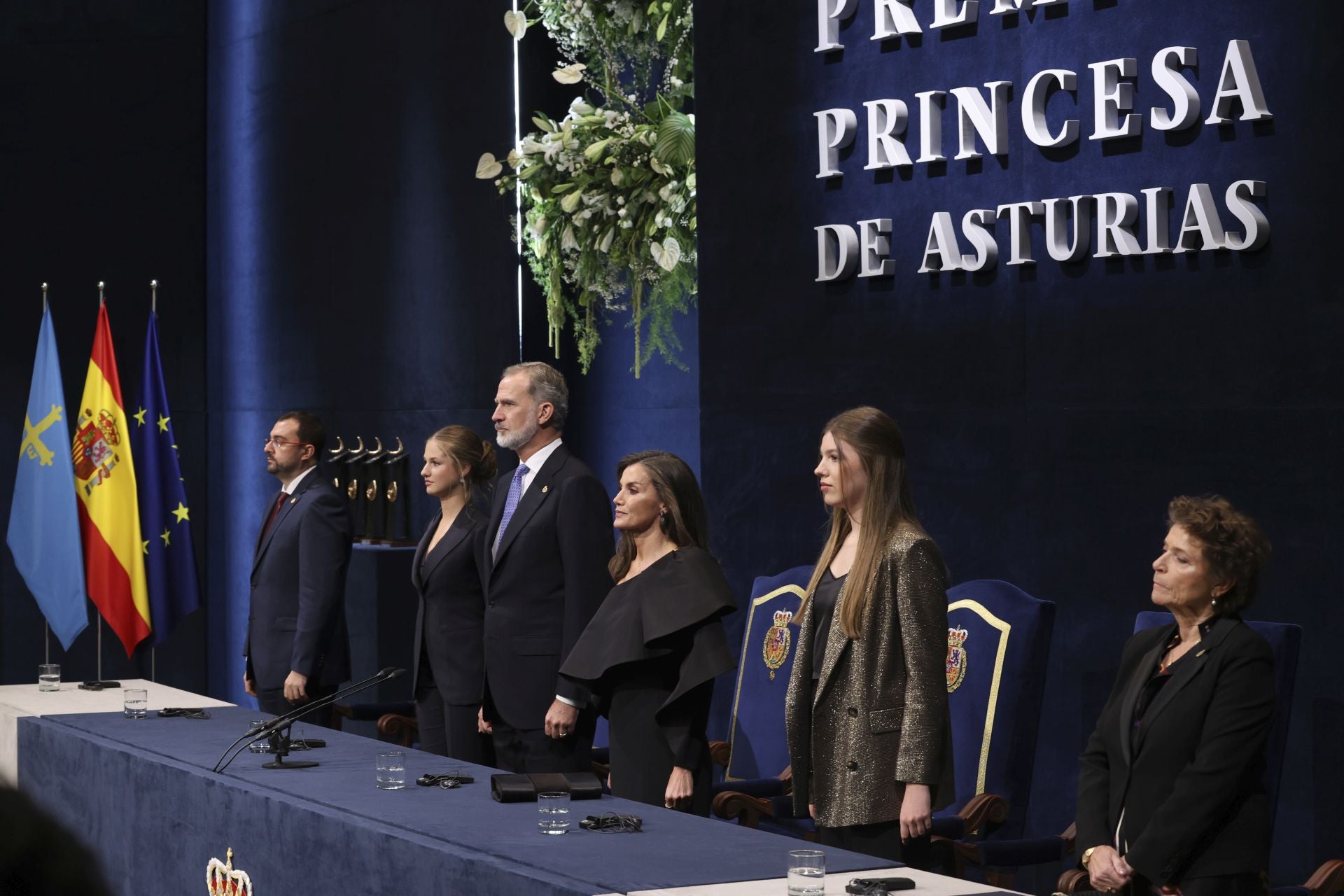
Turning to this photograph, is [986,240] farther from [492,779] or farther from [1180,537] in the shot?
[492,779]

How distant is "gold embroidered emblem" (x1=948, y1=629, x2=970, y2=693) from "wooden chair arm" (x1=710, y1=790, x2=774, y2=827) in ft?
1.64

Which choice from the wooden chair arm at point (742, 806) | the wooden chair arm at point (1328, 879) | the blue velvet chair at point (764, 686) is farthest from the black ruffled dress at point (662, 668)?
the wooden chair arm at point (1328, 879)

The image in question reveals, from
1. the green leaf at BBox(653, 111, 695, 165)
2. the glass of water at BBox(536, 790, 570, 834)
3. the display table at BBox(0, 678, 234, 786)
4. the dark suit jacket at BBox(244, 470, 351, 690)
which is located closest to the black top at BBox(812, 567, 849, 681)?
the glass of water at BBox(536, 790, 570, 834)

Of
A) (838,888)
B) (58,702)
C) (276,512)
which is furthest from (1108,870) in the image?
(276,512)

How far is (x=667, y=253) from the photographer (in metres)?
5.91

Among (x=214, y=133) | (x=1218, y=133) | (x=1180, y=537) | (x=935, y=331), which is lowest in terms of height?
(x=1180, y=537)

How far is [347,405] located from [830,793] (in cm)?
471

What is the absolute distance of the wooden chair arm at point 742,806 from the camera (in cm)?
397

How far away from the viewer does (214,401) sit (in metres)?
8.55

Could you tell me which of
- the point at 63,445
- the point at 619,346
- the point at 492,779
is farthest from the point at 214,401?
the point at 492,779

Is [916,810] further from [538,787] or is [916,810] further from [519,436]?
[519,436]

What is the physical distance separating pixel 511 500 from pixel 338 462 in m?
3.21

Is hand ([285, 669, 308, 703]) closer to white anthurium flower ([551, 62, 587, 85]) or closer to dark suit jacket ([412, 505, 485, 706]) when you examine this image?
dark suit jacket ([412, 505, 485, 706])

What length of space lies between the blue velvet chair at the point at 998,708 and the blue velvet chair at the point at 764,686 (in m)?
0.51
